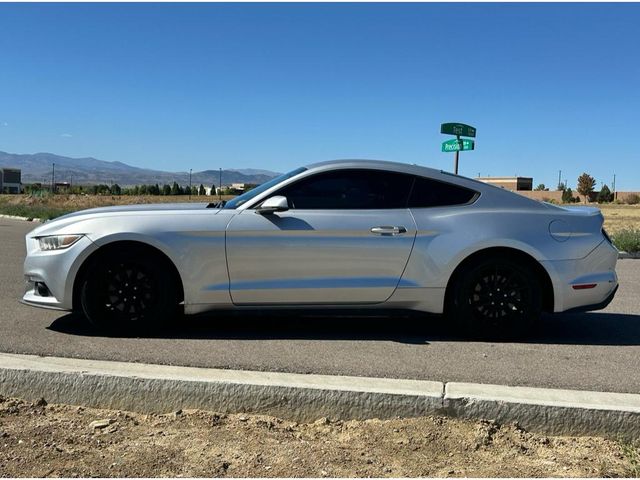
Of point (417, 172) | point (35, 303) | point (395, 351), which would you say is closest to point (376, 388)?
point (395, 351)

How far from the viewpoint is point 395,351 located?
477 cm

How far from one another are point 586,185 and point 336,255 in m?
114

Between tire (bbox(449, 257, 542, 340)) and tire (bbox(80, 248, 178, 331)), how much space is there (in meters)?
2.45

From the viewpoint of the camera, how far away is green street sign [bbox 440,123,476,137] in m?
15.6

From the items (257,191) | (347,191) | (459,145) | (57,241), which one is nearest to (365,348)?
(347,191)

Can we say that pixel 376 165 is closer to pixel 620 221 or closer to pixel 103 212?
pixel 103 212

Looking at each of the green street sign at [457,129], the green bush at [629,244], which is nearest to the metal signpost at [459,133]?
the green street sign at [457,129]

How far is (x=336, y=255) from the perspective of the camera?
4.95 metres

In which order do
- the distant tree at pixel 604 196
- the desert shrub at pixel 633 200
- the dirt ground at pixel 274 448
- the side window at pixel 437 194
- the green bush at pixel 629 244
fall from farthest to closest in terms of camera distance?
the distant tree at pixel 604 196, the desert shrub at pixel 633 200, the green bush at pixel 629 244, the side window at pixel 437 194, the dirt ground at pixel 274 448

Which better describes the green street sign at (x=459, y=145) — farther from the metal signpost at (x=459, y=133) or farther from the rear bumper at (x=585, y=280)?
the rear bumper at (x=585, y=280)

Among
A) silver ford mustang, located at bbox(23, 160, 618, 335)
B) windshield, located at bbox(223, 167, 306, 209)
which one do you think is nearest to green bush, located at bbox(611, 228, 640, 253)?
silver ford mustang, located at bbox(23, 160, 618, 335)

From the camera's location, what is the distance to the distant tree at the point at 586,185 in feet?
351

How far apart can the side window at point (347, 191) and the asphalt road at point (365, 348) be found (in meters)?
0.98

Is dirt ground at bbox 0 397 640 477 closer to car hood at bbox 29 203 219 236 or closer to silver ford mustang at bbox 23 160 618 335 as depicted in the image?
silver ford mustang at bbox 23 160 618 335
